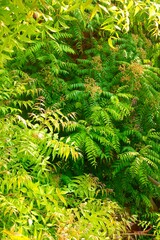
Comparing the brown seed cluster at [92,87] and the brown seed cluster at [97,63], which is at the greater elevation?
the brown seed cluster at [97,63]

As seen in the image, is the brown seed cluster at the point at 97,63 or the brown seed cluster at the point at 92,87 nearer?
the brown seed cluster at the point at 92,87

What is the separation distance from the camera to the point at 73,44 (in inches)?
172

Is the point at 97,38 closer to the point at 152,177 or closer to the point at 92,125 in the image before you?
the point at 92,125

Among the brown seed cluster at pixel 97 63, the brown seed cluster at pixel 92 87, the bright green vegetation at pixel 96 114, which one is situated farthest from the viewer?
the brown seed cluster at pixel 97 63

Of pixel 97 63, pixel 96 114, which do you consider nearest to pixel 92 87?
pixel 96 114

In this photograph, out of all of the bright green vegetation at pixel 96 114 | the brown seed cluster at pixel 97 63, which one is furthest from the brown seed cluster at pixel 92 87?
the brown seed cluster at pixel 97 63

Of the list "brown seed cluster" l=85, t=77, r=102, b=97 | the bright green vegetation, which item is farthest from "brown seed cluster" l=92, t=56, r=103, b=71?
"brown seed cluster" l=85, t=77, r=102, b=97

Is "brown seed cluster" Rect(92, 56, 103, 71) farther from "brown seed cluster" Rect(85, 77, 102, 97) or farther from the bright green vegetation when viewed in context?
"brown seed cluster" Rect(85, 77, 102, 97)

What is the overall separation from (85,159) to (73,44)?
5.42 feet

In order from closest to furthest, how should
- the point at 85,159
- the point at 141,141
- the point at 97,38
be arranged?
the point at 85,159
the point at 141,141
the point at 97,38

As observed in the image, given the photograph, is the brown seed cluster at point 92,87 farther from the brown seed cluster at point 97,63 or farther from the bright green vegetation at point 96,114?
the brown seed cluster at point 97,63

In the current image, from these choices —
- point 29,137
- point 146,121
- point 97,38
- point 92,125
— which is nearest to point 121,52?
point 97,38

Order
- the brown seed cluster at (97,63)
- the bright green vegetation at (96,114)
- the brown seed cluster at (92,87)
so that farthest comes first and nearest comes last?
1. the brown seed cluster at (97,63)
2. the brown seed cluster at (92,87)
3. the bright green vegetation at (96,114)

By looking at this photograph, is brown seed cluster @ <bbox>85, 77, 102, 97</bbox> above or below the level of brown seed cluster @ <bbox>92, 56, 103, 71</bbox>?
below
